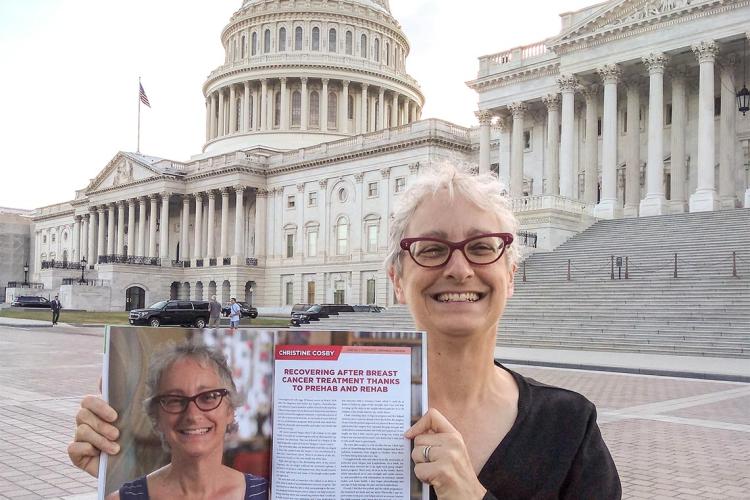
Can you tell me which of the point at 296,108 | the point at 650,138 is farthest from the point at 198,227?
the point at 650,138

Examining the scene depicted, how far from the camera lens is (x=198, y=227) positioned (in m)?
84.6

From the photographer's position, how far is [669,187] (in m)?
47.9

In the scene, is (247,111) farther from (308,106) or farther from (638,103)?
(638,103)

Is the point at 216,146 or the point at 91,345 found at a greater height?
the point at 216,146

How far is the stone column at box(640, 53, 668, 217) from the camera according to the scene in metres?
43.5

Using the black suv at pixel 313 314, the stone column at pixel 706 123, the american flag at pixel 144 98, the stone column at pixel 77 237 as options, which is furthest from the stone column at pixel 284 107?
the stone column at pixel 706 123

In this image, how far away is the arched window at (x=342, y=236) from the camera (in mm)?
72812

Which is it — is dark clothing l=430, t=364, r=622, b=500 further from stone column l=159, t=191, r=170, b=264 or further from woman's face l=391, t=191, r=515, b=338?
stone column l=159, t=191, r=170, b=264

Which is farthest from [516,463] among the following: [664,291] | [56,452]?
[664,291]

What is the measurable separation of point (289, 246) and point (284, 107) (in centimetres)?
2355

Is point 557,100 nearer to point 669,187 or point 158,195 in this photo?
point 669,187

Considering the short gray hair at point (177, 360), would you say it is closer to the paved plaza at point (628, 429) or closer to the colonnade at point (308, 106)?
the paved plaza at point (628, 429)

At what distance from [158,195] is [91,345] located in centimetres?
5970

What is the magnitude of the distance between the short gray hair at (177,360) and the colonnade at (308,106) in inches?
3582
